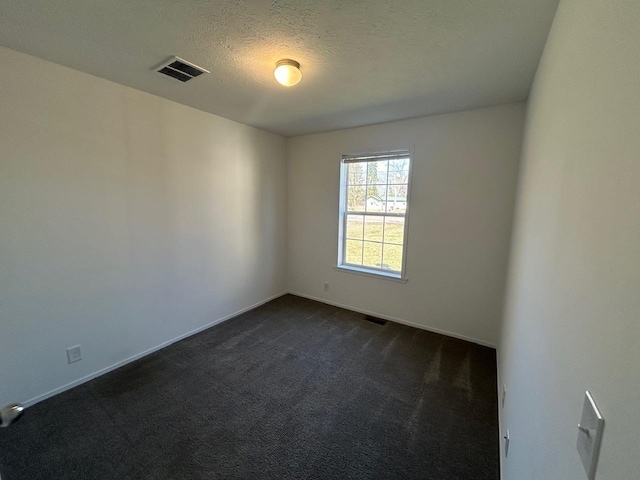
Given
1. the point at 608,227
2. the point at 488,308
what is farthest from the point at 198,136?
the point at 488,308

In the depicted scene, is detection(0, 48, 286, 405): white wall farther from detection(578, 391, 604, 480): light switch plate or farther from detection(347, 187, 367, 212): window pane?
detection(578, 391, 604, 480): light switch plate

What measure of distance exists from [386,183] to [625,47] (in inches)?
116

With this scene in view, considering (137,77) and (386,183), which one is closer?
(137,77)

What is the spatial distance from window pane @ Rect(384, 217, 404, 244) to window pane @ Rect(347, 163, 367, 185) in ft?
2.11

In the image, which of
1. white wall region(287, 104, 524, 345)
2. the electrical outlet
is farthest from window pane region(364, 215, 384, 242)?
the electrical outlet

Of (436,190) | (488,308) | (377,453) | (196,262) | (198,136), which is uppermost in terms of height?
(198,136)

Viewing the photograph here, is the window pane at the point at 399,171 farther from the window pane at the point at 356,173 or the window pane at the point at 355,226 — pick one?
the window pane at the point at 355,226

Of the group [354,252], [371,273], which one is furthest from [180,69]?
[371,273]

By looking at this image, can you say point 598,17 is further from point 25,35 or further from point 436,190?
point 25,35

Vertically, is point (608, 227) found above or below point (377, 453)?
above

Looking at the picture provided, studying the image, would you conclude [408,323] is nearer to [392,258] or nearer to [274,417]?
[392,258]

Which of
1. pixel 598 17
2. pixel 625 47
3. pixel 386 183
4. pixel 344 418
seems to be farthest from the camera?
pixel 386 183

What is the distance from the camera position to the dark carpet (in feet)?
5.09

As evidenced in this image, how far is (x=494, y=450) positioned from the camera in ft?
5.48
